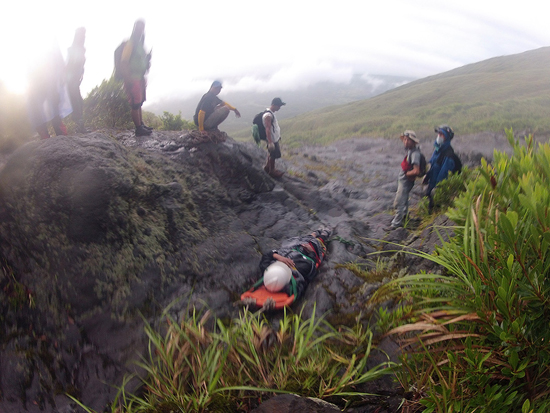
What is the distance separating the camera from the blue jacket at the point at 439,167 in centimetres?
534

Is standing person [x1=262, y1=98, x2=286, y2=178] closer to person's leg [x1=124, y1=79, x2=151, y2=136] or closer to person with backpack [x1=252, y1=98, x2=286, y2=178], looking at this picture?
person with backpack [x1=252, y1=98, x2=286, y2=178]

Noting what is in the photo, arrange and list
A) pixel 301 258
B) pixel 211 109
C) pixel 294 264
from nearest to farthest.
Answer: pixel 294 264 → pixel 301 258 → pixel 211 109

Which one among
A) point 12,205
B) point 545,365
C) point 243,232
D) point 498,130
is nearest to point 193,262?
point 243,232

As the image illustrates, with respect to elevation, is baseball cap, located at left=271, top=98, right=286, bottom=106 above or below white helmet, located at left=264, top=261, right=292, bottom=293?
above

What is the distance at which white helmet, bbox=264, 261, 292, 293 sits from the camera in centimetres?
351

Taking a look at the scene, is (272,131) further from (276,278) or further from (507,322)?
(507,322)

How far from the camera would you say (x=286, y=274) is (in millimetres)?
3582

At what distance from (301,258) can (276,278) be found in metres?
0.66

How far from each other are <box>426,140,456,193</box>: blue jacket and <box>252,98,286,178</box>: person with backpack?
323 cm

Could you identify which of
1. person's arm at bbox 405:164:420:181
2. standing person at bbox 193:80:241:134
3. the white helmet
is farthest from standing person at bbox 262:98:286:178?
the white helmet

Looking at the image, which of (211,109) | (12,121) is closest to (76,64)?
(12,121)

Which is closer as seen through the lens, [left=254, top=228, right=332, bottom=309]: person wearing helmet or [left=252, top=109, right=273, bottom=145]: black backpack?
[left=254, top=228, right=332, bottom=309]: person wearing helmet

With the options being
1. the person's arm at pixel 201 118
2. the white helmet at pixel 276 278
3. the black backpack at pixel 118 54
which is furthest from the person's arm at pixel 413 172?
the black backpack at pixel 118 54

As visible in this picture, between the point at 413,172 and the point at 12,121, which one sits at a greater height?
the point at 12,121
